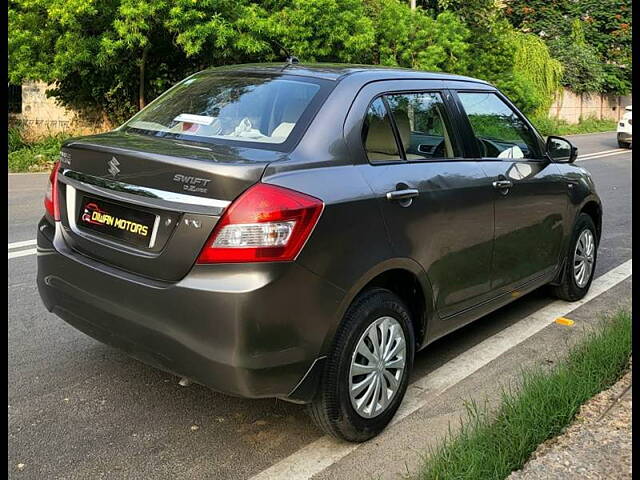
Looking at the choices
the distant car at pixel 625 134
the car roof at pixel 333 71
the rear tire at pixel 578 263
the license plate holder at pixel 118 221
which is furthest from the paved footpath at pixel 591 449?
the distant car at pixel 625 134

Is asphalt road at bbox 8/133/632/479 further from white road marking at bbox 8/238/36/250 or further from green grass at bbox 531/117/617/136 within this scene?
green grass at bbox 531/117/617/136

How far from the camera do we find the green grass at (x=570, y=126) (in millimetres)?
27969

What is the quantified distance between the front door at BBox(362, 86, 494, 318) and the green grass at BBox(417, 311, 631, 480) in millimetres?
606

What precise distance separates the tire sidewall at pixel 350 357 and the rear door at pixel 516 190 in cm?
99

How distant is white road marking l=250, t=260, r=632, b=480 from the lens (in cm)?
308

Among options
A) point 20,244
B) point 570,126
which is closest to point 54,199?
point 20,244

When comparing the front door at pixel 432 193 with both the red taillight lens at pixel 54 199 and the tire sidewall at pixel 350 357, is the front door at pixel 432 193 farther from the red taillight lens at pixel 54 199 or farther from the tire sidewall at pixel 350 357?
the red taillight lens at pixel 54 199

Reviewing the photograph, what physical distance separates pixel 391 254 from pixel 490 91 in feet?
6.07

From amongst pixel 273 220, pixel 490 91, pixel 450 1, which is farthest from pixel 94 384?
pixel 450 1

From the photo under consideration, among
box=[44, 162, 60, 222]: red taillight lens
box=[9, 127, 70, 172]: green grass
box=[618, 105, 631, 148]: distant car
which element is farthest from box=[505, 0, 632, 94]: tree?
box=[44, 162, 60, 222]: red taillight lens

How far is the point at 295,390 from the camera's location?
9.66 ft

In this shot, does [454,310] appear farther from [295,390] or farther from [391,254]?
[295,390]

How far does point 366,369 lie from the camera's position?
323cm

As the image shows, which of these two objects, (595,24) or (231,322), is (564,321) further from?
(595,24)
